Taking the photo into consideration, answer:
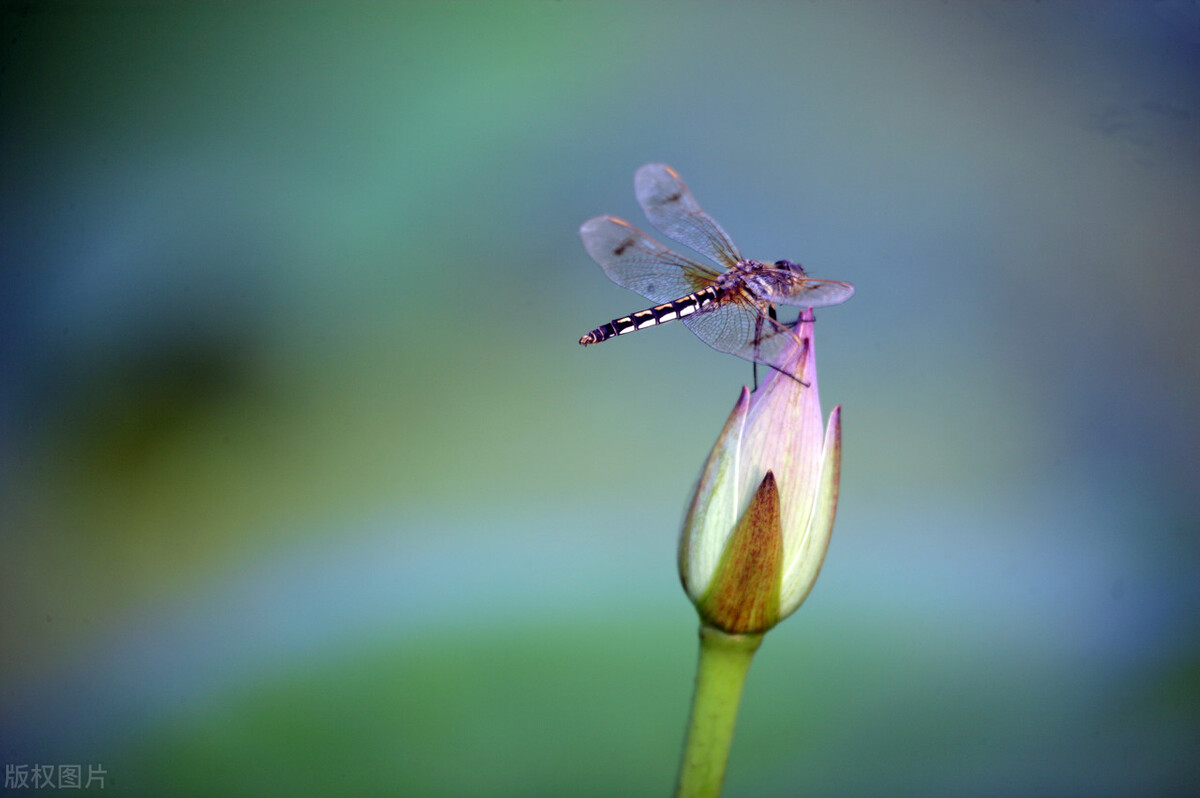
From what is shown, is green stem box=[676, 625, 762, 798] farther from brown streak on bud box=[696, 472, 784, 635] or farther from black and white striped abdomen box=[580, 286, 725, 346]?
black and white striped abdomen box=[580, 286, 725, 346]

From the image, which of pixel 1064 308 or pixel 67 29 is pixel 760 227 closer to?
pixel 1064 308

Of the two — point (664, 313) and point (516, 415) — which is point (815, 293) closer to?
point (664, 313)

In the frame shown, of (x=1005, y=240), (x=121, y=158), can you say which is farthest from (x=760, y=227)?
(x=121, y=158)

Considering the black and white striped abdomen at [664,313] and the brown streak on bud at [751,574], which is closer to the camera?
the brown streak on bud at [751,574]

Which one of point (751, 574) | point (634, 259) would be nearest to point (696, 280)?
point (634, 259)

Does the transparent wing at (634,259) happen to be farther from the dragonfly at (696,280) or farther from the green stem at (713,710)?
the green stem at (713,710)

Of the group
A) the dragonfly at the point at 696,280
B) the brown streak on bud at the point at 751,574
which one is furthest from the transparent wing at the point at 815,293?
the brown streak on bud at the point at 751,574
